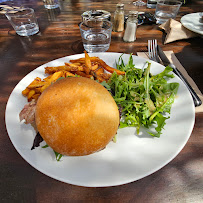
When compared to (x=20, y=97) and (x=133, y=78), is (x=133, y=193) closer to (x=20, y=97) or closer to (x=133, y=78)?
(x=133, y=78)

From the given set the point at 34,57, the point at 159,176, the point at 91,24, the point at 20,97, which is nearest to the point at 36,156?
the point at 20,97

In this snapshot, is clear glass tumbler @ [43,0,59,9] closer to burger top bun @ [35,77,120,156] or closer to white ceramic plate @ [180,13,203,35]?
white ceramic plate @ [180,13,203,35]

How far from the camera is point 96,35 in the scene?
5.88 ft

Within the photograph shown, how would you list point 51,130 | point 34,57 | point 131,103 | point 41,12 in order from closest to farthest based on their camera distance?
1. point 51,130
2. point 131,103
3. point 34,57
4. point 41,12

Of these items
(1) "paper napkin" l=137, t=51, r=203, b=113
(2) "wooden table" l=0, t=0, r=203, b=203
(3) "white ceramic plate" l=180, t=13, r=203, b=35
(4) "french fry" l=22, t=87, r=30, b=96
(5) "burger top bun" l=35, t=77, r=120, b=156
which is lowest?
(2) "wooden table" l=0, t=0, r=203, b=203

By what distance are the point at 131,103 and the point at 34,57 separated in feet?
4.16

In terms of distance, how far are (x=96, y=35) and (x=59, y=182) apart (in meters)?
1.57

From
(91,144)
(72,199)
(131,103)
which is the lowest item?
(72,199)

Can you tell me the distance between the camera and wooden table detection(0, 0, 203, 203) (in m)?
0.77

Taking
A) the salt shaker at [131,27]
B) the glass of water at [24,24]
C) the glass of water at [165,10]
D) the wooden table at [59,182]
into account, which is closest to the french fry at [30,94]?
the wooden table at [59,182]

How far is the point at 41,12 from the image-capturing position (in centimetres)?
273

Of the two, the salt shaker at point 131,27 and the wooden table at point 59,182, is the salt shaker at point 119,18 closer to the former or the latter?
the wooden table at point 59,182

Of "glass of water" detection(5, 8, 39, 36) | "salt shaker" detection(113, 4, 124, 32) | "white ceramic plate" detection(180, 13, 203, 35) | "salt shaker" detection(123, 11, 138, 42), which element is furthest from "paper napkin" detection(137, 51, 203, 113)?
"glass of water" detection(5, 8, 39, 36)

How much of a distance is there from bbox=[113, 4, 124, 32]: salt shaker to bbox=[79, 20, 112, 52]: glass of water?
24cm
